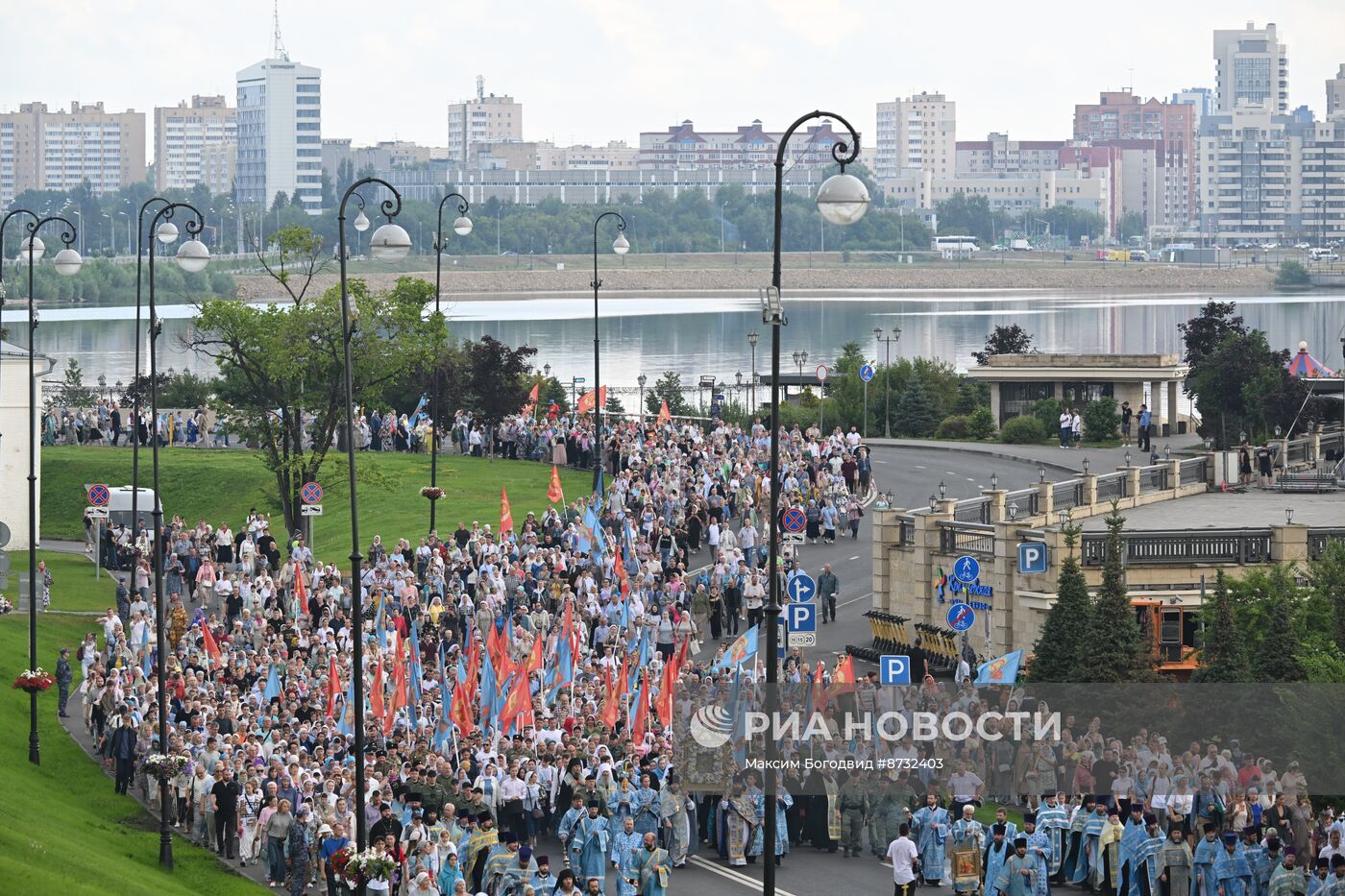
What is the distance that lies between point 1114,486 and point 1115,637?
489 inches

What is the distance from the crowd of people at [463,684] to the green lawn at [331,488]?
281 cm

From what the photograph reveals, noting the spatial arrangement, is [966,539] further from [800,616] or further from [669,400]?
[669,400]

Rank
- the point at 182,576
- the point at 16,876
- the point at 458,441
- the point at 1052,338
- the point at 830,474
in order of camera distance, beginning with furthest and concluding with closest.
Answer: the point at 1052,338, the point at 458,441, the point at 830,474, the point at 182,576, the point at 16,876

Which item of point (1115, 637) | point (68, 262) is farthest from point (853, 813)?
point (68, 262)

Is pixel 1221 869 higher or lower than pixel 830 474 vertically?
lower

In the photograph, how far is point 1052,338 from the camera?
167500mm

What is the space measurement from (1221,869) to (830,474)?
30.1m

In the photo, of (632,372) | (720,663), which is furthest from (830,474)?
(632,372)

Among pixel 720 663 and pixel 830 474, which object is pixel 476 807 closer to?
pixel 720 663

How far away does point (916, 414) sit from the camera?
73.9 metres

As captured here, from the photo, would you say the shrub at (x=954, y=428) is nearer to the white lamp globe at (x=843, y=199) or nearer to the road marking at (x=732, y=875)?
the road marking at (x=732, y=875)

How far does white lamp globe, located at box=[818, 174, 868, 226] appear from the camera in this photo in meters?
18.5

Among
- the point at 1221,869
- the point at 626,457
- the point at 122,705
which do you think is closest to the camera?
the point at 1221,869

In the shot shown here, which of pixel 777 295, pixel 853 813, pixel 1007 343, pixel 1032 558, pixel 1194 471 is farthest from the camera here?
pixel 1007 343
